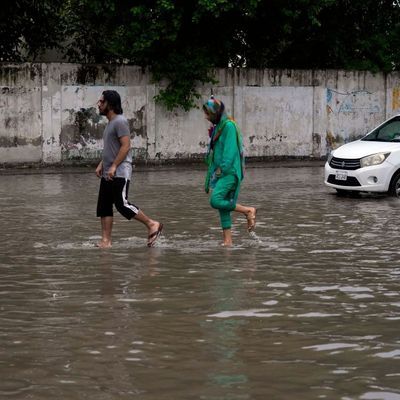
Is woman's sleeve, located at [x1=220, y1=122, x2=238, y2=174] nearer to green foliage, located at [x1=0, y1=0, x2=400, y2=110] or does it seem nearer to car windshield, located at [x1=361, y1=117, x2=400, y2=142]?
car windshield, located at [x1=361, y1=117, x2=400, y2=142]

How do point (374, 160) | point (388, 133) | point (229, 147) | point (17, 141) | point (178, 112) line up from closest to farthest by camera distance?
point (229, 147), point (374, 160), point (388, 133), point (17, 141), point (178, 112)

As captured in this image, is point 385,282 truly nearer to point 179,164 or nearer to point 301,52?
point 179,164

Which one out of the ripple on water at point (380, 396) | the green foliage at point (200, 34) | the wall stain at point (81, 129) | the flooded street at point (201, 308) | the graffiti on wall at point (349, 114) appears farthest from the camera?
the graffiti on wall at point (349, 114)

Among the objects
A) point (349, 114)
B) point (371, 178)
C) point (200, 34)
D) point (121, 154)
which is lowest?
point (371, 178)

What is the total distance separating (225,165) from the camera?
12.4 meters

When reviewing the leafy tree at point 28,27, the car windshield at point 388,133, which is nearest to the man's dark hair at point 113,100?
the car windshield at point 388,133

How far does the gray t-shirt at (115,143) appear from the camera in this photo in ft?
40.1

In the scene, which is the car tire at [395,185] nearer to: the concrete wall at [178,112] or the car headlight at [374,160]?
the car headlight at [374,160]

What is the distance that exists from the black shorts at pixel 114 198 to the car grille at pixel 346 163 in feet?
24.2

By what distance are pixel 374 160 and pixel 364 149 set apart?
15.5 inches

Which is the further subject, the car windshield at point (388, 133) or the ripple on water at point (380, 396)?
the car windshield at point (388, 133)

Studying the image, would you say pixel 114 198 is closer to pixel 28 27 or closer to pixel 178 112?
pixel 178 112

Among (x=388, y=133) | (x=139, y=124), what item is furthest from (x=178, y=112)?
(x=388, y=133)

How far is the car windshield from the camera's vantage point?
776 inches
